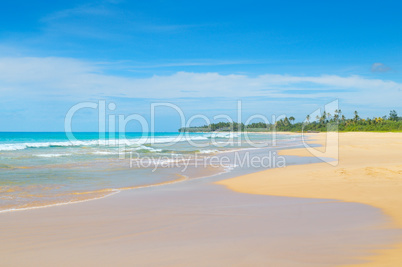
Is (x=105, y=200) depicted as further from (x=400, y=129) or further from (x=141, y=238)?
(x=400, y=129)

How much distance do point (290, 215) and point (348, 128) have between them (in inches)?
4091

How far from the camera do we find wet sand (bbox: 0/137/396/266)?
385 centimetres

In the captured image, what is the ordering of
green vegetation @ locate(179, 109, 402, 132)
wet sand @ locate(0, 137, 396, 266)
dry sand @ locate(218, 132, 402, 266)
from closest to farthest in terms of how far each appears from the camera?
wet sand @ locate(0, 137, 396, 266), dry sand @ locate(218, 132, 402, 266), green vegetation @ locate(179, 109, 402, 132)

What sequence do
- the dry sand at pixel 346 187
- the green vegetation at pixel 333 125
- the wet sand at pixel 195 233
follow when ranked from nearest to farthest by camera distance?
the wet sand at pixel 195 233 → the dry sand at pixel 346 187 → the green vegetation at pixel 333 125

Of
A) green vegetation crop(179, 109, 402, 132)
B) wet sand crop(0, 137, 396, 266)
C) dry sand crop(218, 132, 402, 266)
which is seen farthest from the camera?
green vegetation crop(179, 109, 402, 132)

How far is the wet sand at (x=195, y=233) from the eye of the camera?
385 cm

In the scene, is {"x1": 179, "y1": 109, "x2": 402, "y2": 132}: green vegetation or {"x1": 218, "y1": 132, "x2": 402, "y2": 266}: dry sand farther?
{"x1": 179, "y1": 109, "x2": 402, "y2": 132}: green vegetation

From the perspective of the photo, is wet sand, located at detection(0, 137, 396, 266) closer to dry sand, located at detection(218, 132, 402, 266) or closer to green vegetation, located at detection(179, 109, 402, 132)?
dry sand, located at detection(218, 132, 402, 266)

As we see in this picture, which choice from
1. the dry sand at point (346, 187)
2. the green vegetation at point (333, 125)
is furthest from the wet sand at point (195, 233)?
the green vegetation at point (333, 125)

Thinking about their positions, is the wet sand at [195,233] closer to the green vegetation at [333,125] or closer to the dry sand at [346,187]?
the dry sand at [346,187]

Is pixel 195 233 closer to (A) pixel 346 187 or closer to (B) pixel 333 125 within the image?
(A) pixel 346 187

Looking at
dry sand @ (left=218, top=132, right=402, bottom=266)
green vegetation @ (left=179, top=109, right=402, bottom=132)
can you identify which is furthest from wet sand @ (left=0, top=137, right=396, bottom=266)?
green vegetation @ (left=179, top=109, right=402, bottom=132)

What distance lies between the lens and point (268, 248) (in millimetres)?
4113

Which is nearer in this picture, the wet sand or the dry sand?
the wet sand
